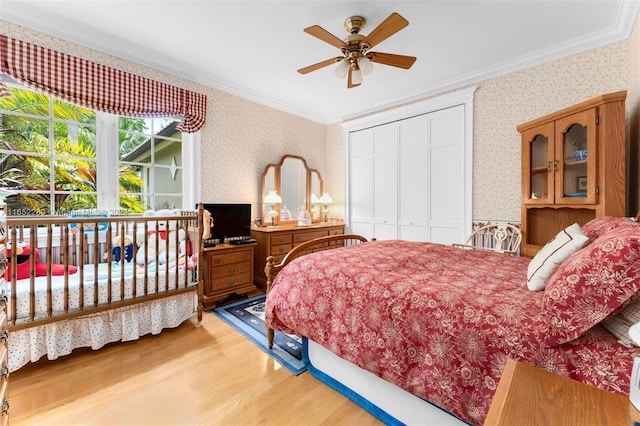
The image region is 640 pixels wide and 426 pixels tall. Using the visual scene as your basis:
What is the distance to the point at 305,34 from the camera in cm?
258

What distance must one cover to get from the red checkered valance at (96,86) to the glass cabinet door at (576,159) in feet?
11.8

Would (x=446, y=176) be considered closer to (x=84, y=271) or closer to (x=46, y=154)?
(x=84, y=271)

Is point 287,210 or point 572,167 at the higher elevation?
point 572,167

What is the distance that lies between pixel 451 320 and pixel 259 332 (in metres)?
1.80

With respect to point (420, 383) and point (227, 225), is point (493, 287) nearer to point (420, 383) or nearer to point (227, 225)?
point (420, 383)

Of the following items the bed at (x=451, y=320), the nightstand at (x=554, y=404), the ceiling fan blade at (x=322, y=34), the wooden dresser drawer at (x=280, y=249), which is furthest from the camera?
the wooden dresser drawer at (x=280, y=249)

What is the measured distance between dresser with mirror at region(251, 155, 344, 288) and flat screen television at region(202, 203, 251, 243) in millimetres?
235

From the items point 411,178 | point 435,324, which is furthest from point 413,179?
point 435,324

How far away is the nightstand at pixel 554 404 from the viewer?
1.98 feet

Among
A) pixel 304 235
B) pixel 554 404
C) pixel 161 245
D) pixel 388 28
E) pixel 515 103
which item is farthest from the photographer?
pixel 304 235

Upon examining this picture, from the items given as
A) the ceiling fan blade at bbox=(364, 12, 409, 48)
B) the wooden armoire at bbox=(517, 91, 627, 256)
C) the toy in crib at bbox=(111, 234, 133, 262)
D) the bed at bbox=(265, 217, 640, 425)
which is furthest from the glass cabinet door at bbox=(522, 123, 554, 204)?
the toy in crib at bbox=(111, 234, 133, 262)

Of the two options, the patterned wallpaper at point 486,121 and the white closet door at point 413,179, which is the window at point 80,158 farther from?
the white closet door at point 413,179

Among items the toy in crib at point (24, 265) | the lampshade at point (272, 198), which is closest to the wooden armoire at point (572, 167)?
the lampshade at point (272, 198)

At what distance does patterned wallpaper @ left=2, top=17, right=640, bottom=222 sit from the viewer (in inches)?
100
